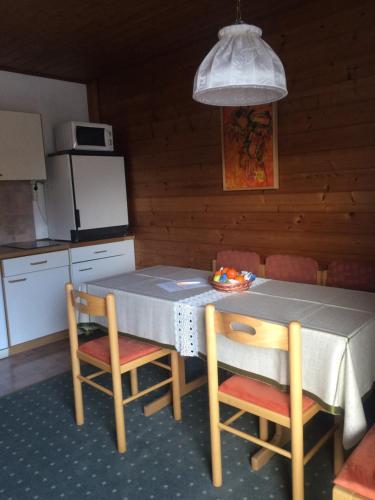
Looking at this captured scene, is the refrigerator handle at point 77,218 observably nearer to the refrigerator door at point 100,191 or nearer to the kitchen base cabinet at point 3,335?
the refrigerator door at point 100,191

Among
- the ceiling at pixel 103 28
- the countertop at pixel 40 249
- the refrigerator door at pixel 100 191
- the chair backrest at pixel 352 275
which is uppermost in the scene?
the ceiling at pixel 103 28

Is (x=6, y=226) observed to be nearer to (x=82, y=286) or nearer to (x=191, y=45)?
(x=82, y=286)

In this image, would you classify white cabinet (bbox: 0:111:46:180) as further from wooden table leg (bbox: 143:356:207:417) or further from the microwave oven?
wooden table leg (bbox: 143:356:207:417)

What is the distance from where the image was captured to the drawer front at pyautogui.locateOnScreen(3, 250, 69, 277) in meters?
3.46

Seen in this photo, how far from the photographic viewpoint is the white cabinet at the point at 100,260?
12.9 feet

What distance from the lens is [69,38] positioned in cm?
327

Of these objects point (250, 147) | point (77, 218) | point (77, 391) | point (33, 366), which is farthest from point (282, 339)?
point (77, 218)

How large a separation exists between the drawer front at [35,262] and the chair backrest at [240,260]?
1469 mm

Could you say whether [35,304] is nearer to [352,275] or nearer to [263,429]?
[263,429]

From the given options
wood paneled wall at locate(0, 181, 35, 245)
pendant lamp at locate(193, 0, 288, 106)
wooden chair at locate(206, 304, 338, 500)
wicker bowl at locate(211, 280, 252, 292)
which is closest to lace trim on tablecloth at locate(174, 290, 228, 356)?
wicker bowl at locate(211, 280, 252, 292)

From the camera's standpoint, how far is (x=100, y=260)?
13.5 feet

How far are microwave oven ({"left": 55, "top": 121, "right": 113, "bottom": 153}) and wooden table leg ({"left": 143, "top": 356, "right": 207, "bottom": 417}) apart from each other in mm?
2304

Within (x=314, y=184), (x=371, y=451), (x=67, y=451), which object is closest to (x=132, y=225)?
(x=314, y=184)

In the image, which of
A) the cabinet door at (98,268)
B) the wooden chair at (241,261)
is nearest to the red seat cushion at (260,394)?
the wooden chair at (241,261)
